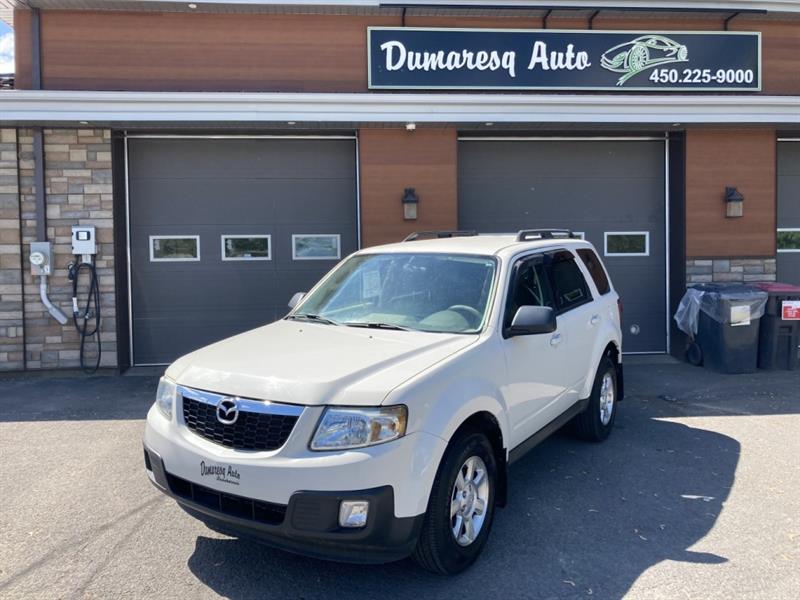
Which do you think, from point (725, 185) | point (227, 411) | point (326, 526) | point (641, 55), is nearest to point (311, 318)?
point (227, 411)

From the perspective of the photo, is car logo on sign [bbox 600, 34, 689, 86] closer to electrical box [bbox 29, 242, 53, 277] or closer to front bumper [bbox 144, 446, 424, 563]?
electrical box [bbox 29, 242, 53, 277]

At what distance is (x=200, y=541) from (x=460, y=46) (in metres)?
7.70

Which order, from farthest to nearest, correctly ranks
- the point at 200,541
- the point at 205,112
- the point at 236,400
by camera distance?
the point at 205,112 < the point at 200,541 < the point at 236,400

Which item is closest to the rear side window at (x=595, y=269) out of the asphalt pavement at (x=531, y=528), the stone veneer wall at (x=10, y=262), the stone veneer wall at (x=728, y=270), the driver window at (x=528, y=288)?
the driver window at (x=528, y=288)

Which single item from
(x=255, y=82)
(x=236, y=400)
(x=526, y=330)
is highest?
(x=255, y=82)

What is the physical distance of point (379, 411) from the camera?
3168 millimetres

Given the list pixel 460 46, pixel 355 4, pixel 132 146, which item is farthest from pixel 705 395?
pixel 132 146

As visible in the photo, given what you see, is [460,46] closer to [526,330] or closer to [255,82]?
[255,82]

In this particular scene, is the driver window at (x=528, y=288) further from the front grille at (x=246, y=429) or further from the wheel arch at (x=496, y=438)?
the front grille at (x=246, y=429)

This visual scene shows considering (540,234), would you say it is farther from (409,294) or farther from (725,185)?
(725,185)

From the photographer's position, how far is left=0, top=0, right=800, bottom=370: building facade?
9.02 meters

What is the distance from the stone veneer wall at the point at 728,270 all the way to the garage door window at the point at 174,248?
742 cm

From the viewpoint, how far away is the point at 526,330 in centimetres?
408

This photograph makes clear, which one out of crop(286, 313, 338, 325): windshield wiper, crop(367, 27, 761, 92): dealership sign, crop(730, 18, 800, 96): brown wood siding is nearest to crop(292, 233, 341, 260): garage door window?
crop(367, 27, 761, 92): dealership sign
